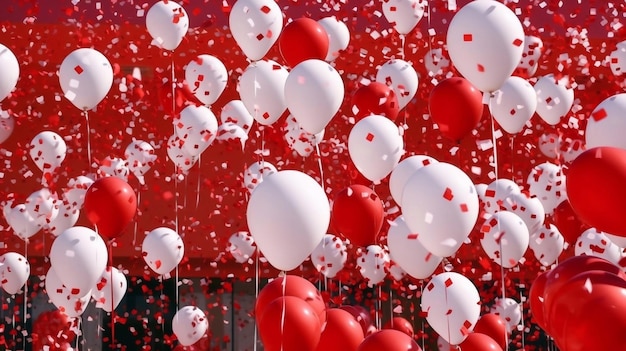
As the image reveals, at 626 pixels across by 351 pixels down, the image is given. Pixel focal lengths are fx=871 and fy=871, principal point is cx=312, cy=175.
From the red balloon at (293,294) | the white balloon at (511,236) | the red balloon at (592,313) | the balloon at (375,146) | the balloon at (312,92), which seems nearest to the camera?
the red balloon at (592,313)

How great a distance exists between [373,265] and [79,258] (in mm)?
1447

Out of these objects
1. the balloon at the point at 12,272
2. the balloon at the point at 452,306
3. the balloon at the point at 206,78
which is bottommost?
the balloon at the point at 12,272

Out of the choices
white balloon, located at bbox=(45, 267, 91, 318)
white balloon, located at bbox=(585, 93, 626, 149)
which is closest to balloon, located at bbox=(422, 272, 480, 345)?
white balloon, located at bbox=(585, 93, 626, 149)

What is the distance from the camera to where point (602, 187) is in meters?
1.60

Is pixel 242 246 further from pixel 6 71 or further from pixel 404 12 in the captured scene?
pixel 6 71

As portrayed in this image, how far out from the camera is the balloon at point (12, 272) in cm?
395

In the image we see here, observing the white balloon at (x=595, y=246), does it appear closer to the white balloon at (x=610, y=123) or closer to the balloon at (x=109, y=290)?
the white balloon at (x=610, y=123)

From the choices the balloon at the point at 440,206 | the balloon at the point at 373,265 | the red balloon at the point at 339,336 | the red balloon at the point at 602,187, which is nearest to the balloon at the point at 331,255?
the balloon at the point at 373,265

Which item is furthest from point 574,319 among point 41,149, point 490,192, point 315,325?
point 41,149

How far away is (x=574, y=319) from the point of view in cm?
154

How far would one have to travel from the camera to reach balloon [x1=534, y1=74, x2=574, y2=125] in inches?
150

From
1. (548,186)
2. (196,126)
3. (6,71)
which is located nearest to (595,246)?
(548,186)

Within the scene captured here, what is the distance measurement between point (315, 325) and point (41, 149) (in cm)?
239

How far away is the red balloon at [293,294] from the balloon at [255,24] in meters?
0.89
